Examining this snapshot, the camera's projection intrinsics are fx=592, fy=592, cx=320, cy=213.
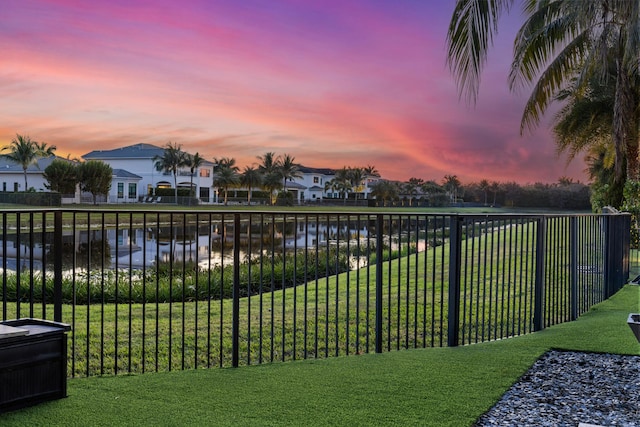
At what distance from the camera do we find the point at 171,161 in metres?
72.2

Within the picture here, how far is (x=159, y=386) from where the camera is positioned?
4152 millimetres

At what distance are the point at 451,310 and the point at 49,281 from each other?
952cm

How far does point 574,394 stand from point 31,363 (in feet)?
11.8

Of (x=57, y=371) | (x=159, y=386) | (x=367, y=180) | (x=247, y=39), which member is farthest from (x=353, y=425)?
(x=367, y=180)

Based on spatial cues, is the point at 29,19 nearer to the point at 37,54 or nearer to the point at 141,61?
the point at 37,54

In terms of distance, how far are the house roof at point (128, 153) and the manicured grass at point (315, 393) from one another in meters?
70.8

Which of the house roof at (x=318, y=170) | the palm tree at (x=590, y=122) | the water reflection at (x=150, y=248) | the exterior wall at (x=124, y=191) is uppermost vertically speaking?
the house roof at (x=318, y=170)

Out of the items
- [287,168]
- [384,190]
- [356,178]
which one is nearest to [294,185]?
[287,168]

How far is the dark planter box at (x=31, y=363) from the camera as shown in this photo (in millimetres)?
3449

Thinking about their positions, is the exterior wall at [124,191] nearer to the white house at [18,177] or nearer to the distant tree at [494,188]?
the white house at [18,177]

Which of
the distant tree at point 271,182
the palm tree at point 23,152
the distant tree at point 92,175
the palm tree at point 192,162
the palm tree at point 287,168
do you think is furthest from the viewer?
the palm tree at point 287,168

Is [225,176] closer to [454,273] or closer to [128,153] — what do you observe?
[128,153]

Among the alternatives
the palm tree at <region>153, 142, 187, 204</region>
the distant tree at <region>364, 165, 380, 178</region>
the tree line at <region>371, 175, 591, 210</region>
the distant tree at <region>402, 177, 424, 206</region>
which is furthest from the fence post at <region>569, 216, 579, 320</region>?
the distant tree at <region>402, 177, 424, 206</region>

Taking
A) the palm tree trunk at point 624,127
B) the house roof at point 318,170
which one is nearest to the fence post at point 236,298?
the palm tree trunk at point 624,127
